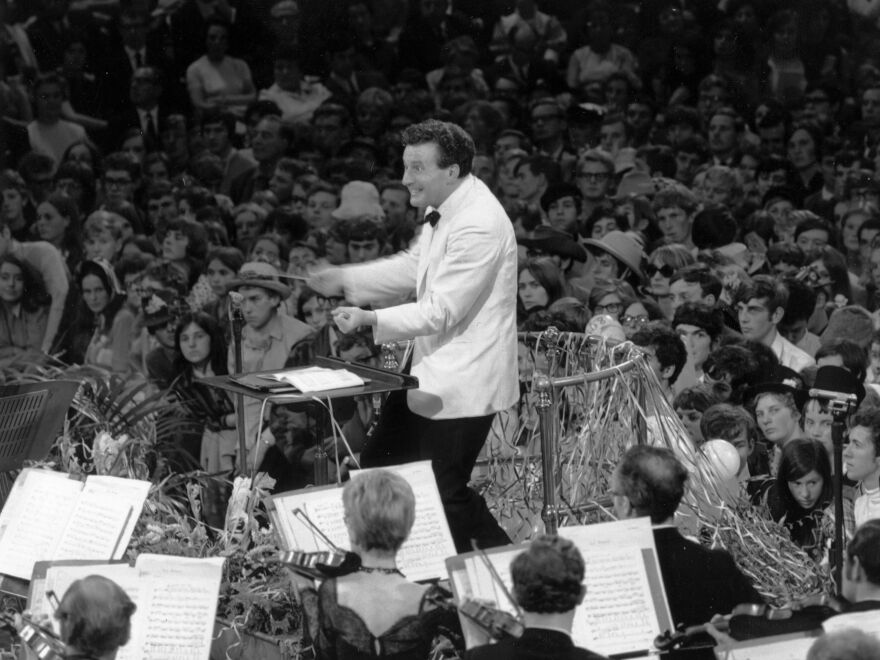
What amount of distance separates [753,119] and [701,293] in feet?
15.7

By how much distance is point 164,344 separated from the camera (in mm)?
7352

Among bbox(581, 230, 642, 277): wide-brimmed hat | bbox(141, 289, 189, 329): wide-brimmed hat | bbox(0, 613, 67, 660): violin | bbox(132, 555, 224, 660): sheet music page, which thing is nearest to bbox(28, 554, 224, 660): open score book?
bbox(132, 555, 224, 660): sheet music page

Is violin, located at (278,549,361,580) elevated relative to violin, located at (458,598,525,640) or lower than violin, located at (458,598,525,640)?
elevated

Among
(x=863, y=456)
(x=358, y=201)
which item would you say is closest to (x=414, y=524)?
(x=863, y=456)

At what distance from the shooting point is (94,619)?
354 centimetres

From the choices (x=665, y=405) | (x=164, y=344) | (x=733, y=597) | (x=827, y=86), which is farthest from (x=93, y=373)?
(x=827, y=86)

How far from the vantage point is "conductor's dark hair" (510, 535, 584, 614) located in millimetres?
3467

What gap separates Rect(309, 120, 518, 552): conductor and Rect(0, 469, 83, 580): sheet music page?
0.89 meters

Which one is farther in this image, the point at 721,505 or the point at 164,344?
the point at 164,344

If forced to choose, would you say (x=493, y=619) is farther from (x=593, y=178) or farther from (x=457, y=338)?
(x=593, y=178)

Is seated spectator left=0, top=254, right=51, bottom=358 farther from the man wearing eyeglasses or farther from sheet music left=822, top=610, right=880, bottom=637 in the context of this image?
sheet music left=822, top=610, right=880, bottom=637

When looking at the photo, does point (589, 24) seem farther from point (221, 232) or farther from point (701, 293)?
point (701, 293)

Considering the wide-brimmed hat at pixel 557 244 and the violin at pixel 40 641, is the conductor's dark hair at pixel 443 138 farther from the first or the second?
the wide-brimmed hat at pixel 557 244

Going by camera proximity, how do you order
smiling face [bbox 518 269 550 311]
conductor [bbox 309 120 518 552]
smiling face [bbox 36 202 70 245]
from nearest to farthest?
conductor [bbox 309 120 518 552]
smiling face [bbox 518 269 550 311]
smiling face [bbox 36 202 70 245]
